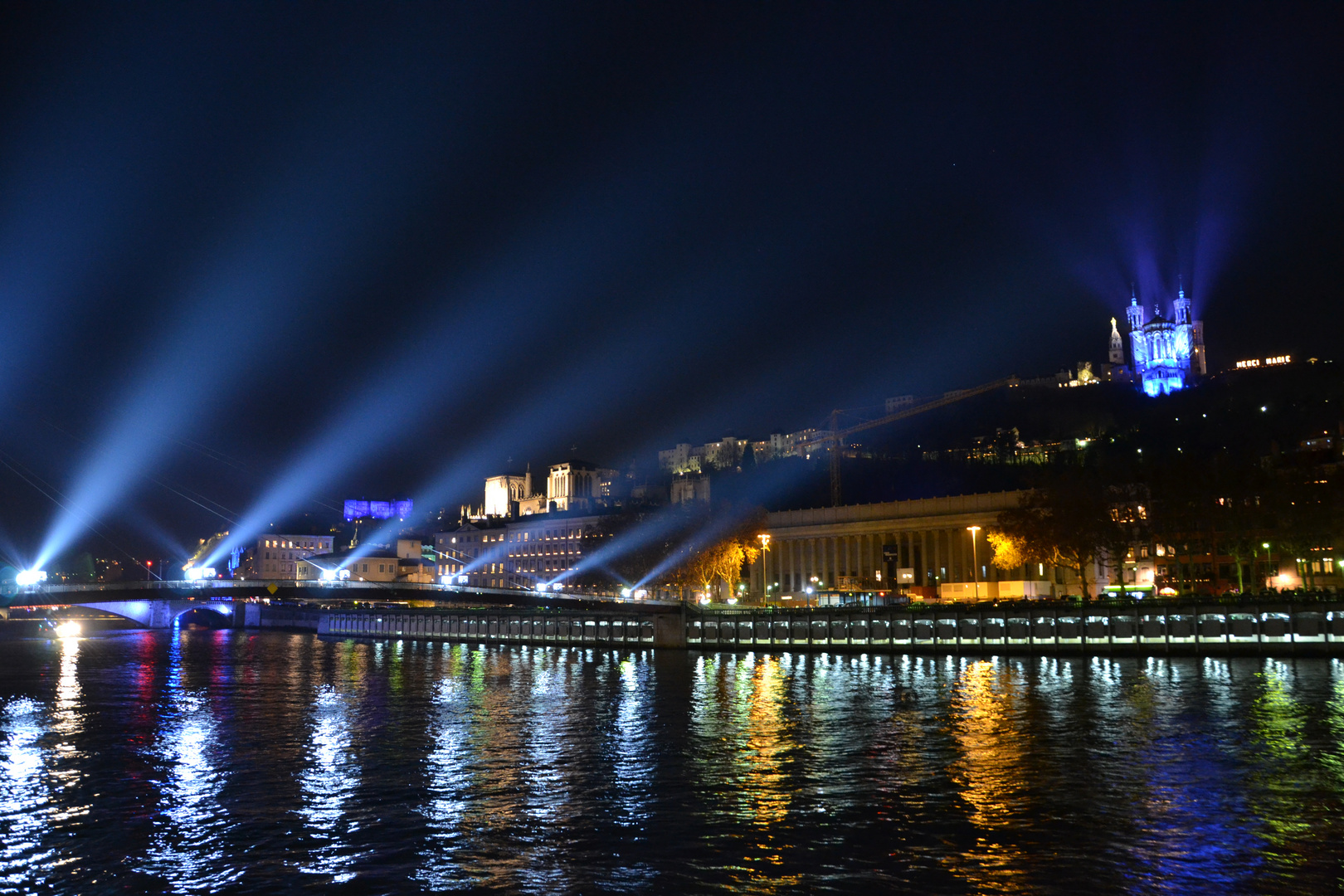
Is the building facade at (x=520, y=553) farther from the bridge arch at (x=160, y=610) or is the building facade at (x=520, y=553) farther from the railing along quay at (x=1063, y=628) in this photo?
the railing along quay at (x=1063, y=628)

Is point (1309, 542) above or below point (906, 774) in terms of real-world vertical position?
above

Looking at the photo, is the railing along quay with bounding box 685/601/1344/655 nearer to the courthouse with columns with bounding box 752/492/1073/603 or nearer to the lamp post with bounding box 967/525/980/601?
the courthouse with columns with bounding box 752/492/1073/603

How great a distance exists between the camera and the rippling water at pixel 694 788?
46.2 ft

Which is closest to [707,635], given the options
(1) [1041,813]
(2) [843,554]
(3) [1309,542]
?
(3) [1309,542]

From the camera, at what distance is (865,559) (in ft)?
398

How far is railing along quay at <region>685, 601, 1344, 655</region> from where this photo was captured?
154ft

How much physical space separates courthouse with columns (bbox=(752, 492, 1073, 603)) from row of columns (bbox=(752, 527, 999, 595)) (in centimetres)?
9

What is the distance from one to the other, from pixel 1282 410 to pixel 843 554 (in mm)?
87763

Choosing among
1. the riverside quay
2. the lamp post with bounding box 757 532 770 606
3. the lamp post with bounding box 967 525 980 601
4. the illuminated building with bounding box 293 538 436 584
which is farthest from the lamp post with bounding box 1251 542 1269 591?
the illuminated building with bounding box 293 538 436 584

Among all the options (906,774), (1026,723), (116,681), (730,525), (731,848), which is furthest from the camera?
(730,525)

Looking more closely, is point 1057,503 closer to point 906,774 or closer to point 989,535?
point 989,535

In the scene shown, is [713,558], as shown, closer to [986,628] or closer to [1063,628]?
[986,628]

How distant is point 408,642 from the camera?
8481 cm

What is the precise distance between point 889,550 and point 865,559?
32.5 metres
